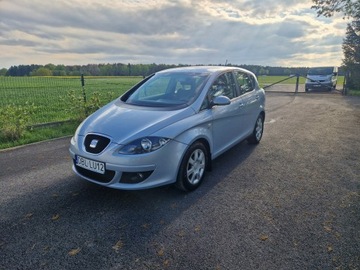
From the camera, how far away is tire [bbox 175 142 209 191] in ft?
11.1

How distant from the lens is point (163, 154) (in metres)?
3.08

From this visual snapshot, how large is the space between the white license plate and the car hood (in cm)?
34

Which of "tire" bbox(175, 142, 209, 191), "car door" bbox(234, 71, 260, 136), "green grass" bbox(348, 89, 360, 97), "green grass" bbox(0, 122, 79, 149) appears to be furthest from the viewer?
"green grass" bbox(348, 89, 360, 97)

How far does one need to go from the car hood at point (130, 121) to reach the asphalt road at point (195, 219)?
0.92m

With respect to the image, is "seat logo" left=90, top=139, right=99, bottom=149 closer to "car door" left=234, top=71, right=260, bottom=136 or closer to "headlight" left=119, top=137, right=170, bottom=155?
"headlight" left=119, top=137, right=170, bottom=155

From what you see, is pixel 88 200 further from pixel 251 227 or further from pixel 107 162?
pixel 251 227

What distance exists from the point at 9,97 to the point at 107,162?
10022 millimetres

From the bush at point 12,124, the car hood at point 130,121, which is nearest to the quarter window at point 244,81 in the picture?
the car hood at point 130,121

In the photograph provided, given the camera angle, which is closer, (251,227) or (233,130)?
A: (251,227)

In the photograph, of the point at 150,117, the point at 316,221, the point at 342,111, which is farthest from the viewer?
the point at 342,111

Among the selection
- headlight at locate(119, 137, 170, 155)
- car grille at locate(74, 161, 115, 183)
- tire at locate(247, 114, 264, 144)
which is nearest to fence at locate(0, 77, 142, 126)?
car grille at locate(74, 161, 115, 183)

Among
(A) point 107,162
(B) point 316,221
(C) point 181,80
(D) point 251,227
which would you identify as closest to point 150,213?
(A) point 107,162

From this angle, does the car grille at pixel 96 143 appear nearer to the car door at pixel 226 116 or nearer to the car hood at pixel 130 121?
the car hood at pixel 130 121

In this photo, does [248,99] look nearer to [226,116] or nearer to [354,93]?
[226,116]
